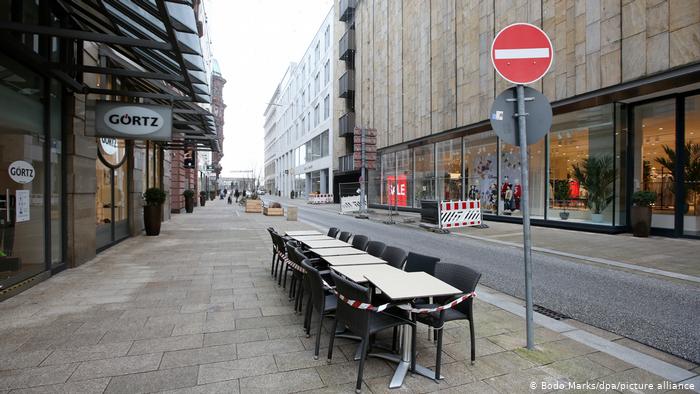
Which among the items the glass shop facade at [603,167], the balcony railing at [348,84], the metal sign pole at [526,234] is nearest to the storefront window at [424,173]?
the glass shop facade at [603,167]

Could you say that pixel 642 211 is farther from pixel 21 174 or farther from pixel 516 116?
pixel 21 174

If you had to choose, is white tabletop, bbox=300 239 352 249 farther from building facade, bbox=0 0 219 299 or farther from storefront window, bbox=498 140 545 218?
storefront window, bbox=498 140 545 218

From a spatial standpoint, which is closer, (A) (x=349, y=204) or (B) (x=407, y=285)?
(B) (x=407, y=285)

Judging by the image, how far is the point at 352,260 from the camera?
15.3 ft

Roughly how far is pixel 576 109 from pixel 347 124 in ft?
87.1

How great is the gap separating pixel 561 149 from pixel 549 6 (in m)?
5.56

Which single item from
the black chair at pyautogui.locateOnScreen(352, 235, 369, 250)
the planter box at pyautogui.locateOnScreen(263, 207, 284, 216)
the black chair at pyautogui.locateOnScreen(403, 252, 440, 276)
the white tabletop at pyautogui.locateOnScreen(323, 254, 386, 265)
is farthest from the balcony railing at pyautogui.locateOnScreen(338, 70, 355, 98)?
the black chair at pyautogui.locateOnScreen(403, 252, 440, 276)

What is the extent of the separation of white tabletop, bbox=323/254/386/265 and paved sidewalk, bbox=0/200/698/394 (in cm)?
81

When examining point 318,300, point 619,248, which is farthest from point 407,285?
point 619,248

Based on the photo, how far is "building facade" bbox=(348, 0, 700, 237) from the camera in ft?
37.6

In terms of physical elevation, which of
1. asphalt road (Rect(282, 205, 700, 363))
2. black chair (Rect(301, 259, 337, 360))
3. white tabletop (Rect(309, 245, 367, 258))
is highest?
white tabletop (Rect(309, 245, 367, 258))

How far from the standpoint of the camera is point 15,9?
5480mm

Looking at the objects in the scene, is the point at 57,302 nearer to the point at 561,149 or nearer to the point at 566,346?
the point at 566,346

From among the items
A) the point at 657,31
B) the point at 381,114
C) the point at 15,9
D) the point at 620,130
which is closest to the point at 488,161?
the point at 620,130
